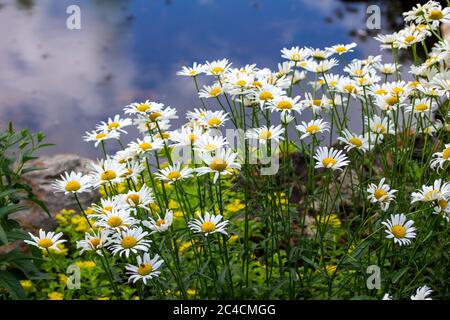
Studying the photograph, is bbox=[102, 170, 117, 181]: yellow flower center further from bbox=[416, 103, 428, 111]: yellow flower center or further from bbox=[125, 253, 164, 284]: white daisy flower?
bbox=[416, 103, 428, 111]: yellow flower center

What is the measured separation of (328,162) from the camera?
2.12 meters

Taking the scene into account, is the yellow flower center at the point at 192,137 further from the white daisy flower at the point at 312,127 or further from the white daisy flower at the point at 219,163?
the white daisy flower at the point at 312,127

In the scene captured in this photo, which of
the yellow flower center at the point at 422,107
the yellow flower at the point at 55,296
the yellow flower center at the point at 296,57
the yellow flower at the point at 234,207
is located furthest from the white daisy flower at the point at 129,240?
the yellow flower at the point at 234,207

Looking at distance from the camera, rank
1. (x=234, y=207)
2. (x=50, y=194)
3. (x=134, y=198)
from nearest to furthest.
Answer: (x=134, y=198)
(x=234, y=207)
(x=50, y=194)

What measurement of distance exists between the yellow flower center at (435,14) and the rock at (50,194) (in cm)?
235

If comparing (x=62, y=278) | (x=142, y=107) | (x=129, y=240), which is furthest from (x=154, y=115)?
(x=62, y=278)

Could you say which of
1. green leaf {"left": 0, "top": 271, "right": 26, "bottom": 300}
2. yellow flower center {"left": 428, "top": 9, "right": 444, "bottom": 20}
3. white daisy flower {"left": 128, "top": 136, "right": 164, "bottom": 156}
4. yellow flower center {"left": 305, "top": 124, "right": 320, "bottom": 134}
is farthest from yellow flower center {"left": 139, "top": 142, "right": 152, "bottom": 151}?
yellow flower center {"left": 428, "top": 9, "right": 444, "bottom": 20}

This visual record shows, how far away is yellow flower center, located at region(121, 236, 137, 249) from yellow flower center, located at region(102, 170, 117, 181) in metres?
0.27

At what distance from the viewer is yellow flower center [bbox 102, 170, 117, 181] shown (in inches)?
84.5

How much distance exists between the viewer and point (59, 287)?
11.3ft

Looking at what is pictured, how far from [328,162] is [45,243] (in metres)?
0.93

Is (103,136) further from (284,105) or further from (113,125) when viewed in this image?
(284,105)
